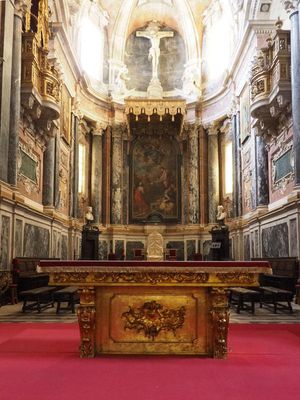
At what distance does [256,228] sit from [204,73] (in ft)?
34.7

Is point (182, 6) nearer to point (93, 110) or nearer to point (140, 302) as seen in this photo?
point (93, 110)

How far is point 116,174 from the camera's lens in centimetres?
2186

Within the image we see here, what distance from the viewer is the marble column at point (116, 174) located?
21.6 metres

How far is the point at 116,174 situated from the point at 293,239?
12099 millimetres

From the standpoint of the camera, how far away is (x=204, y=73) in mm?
22734

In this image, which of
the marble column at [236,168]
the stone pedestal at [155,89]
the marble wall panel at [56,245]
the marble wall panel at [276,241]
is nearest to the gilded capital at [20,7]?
the marble wall panel at [56,245]

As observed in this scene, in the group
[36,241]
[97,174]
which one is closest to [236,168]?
[97,174]

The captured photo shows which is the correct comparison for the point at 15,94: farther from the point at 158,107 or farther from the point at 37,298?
the point at 158,107

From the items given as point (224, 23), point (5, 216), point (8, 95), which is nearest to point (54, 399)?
point (5, 216)

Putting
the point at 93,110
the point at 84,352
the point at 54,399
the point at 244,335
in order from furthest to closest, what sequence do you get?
the point at 93,110 → the point at 244,335 → the point at 84,352 → the point at 54,399

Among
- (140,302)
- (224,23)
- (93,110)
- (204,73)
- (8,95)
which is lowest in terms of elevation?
(140,302)

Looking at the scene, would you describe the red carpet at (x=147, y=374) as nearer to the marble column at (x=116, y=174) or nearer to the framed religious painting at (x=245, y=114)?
the framed religious painting at (x=245, y=114)

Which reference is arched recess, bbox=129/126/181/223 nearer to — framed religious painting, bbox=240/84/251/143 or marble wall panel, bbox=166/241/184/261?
marble wall panel, bbox=166/241/184/261

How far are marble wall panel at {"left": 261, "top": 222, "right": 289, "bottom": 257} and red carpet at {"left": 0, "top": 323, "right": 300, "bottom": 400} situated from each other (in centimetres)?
673
